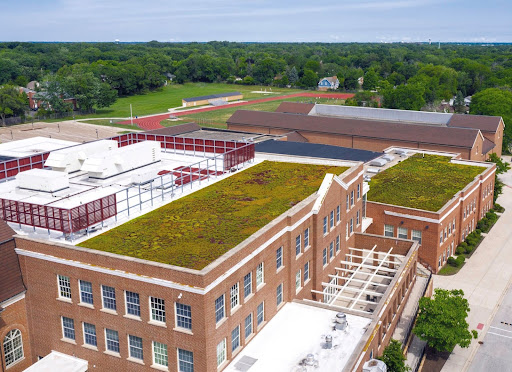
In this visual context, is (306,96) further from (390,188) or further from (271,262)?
(271,262)

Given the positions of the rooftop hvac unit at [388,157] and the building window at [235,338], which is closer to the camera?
the building window at [235,338]

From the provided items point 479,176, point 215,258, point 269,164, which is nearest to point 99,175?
point 269,164

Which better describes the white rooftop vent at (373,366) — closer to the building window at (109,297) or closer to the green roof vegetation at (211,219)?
the green roof vegetation at (211,219)

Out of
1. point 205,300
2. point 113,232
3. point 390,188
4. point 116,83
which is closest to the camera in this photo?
point 205,300

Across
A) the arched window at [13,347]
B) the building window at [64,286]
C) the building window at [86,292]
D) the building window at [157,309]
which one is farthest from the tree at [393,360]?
the arched window at [13,347]

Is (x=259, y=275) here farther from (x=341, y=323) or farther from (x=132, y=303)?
(x=132, y=303)
